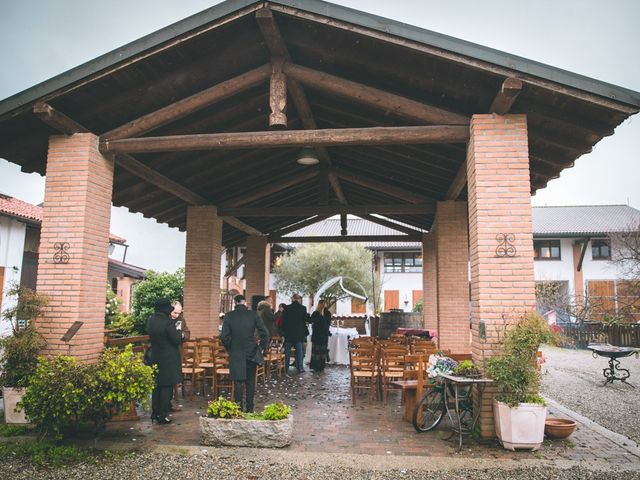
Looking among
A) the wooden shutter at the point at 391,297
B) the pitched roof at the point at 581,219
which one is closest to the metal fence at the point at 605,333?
the pitched roof at the point at 581,219

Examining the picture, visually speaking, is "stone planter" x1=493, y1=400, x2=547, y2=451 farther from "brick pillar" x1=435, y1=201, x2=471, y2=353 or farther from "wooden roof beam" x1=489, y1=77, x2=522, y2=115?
"brick pillar" x1=435, y1=201, x2=471, y2=353

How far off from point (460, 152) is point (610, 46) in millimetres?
26620

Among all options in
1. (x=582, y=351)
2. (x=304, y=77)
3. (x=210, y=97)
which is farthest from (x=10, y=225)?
(x=582, y=351)

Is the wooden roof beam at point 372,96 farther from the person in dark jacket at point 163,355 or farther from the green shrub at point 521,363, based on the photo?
the person in dark jacket at point 163,355

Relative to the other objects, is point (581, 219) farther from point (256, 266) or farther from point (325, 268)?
point (256, 266)

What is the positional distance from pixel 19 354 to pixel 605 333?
2094cm

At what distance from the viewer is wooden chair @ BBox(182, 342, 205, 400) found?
8.18m

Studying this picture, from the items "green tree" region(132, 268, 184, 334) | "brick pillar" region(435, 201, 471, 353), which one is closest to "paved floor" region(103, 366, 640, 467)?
"brick pillar" region(435, 201, 471, 353)

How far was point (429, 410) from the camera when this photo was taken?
254 inches

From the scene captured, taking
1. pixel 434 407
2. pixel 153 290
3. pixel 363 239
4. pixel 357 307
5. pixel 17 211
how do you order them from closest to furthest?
pixel 434 407, pixel 363 239, pixel 17 211, pixel 153 290, pixel 357 307

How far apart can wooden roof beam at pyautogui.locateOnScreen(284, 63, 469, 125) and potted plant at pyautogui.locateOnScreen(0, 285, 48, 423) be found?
4.48m

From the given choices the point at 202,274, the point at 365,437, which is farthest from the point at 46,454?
the point at 202,274

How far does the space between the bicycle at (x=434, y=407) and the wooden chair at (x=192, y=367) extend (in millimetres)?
3642

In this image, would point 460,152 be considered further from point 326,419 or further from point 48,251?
point 48,251
